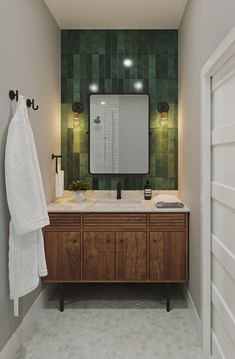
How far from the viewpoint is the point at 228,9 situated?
5.44 feet

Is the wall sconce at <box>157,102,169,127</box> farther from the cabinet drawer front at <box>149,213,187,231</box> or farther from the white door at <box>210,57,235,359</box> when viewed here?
the white door at <box>210,57,235,359</box>

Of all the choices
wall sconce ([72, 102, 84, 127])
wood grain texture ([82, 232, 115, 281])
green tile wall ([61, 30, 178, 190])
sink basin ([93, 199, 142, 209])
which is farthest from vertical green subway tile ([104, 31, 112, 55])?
wood grain texture ([82, 232, 115, 281])

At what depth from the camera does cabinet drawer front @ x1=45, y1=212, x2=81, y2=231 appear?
9.63 ft

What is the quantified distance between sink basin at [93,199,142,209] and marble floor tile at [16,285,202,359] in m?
0.88

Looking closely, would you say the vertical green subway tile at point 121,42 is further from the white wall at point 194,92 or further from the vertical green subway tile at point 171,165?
the vertical green subway tile at point 171,165

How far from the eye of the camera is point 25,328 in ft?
8.28

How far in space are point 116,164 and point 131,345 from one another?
179 cm

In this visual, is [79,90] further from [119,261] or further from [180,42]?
[119,261]

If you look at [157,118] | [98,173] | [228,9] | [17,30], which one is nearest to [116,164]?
[98,173]

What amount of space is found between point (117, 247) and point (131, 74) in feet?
5.99

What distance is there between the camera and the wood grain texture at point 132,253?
2.93 metres

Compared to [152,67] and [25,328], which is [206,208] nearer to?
[25,328]

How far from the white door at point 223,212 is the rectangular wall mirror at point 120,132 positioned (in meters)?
1.35

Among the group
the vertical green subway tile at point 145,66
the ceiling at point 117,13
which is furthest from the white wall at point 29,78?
the vertical green subway tile at point 145,66
